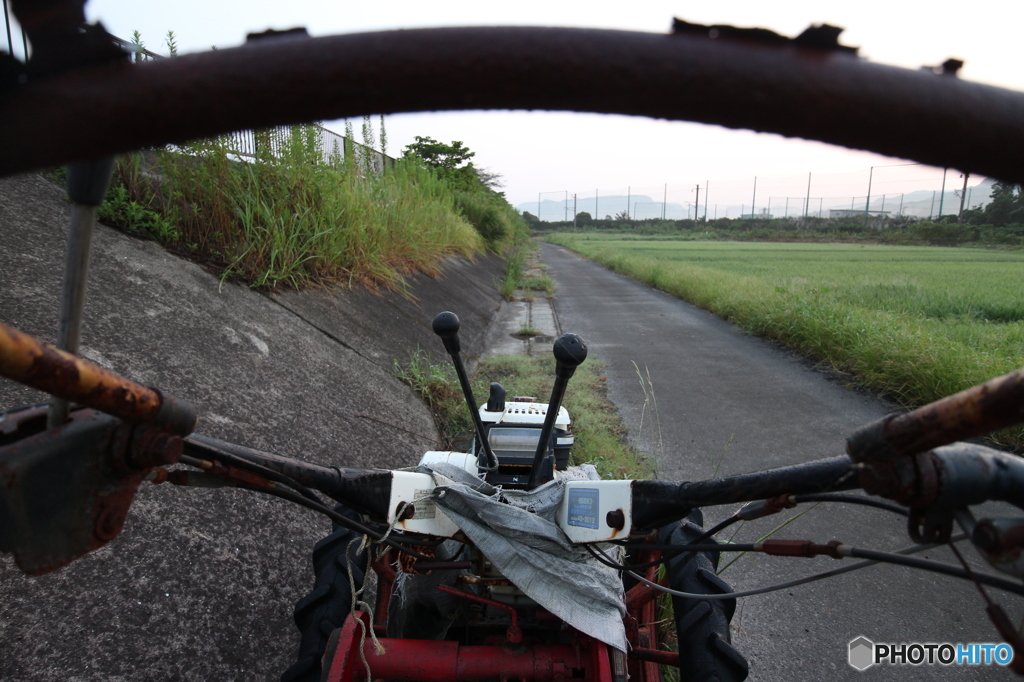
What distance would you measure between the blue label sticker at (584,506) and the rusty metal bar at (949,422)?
0.72 m

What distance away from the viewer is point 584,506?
4.51 ft

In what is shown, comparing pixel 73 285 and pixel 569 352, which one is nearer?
pixel 73 285

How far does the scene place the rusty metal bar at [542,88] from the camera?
43 centimetres

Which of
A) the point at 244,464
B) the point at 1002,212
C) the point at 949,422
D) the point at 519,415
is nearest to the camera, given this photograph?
the point at 949,422

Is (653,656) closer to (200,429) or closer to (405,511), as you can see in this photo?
(405,511)

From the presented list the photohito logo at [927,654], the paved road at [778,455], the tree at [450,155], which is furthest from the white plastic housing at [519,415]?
the tree at [450,155]

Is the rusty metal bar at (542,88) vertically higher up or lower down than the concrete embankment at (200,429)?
higher up

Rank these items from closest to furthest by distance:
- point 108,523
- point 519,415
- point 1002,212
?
1. point 108,523
2. point 519,415
3. point 1002,212

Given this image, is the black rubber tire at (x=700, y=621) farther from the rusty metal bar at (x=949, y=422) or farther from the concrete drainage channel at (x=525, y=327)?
the concrete drainage channel at (x=525, y=327)

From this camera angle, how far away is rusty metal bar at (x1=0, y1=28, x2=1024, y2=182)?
431 millimetres

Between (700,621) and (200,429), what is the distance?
199cm

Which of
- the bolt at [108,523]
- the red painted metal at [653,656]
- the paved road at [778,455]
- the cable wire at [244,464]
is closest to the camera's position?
the bolt at [108,523]

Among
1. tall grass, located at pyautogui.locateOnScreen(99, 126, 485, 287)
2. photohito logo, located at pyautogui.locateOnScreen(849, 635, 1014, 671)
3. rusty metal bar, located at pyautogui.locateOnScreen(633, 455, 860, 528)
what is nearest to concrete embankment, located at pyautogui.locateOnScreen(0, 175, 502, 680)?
tall grass, located at pyautogui.locateOnScreen(99, 126, 485, 287)

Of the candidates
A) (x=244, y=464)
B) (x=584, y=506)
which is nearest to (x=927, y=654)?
(x=584, y=506)
